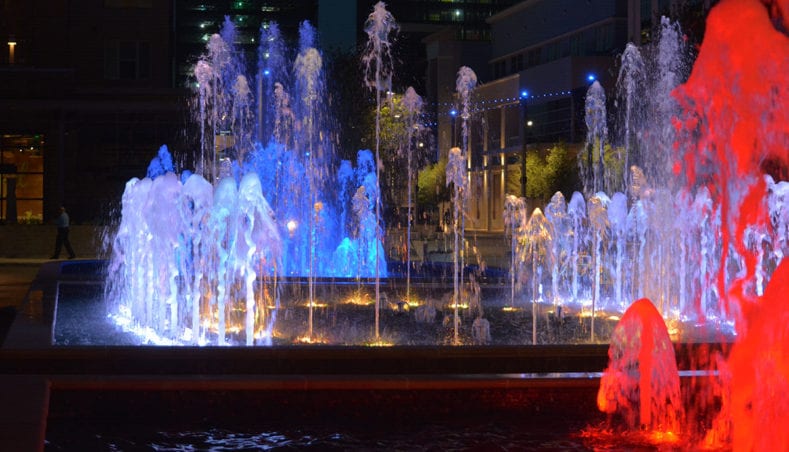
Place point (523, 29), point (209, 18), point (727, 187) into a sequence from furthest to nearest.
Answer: point (209, 18) → point (523, 29) → point (727, 187)

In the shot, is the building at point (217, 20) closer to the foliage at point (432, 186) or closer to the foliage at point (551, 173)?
the foliage at point (432, 186)

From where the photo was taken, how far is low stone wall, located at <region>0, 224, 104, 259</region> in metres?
30.1

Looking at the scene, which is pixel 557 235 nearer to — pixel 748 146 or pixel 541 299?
pixel 541 299

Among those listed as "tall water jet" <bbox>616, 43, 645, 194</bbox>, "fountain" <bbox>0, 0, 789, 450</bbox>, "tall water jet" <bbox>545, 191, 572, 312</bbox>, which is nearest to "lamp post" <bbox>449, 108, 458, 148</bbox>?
"tall water jet" <bbox>616, 43, 645, 194</bbox>

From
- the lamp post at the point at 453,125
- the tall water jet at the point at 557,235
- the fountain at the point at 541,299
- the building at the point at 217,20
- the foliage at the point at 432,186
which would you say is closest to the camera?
the fountain at the point at 541,299

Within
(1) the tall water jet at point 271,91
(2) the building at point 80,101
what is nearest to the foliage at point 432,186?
(1) the tall water jet at point 271,91

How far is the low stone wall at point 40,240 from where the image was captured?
98.8ft

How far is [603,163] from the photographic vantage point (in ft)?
171

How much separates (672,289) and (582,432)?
35.6 feet

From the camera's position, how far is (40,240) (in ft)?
100

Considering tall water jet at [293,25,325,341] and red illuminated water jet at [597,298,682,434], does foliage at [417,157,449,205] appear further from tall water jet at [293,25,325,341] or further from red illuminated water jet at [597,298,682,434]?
red illuminated water jet at [597,298,682,434]

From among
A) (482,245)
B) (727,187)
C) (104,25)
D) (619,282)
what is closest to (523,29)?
(482,245)

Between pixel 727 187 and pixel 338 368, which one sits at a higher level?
pixel 727 187

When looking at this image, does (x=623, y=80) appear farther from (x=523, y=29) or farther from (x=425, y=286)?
(x=425, y=286)
